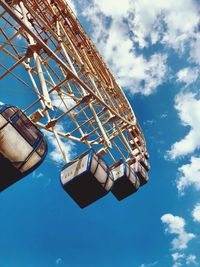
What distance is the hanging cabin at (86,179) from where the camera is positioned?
10.0 m

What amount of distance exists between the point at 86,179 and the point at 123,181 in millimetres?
4366

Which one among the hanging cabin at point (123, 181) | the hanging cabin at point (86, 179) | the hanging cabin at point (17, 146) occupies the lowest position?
the hanging cabin at point (123, 181)

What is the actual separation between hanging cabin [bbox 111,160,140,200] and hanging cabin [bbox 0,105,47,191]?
5.67 metres

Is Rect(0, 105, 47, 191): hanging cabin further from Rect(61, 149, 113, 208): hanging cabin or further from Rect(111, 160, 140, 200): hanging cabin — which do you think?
Rect(111, 160, 140, 200): hanging cabin

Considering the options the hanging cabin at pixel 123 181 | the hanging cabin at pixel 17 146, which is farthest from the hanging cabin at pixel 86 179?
the hanging cabin at pixel 123 181

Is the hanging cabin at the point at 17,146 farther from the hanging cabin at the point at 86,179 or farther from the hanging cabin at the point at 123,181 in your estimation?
the hanging cabin at the point at 123,181

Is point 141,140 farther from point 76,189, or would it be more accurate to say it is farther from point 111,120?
point 76,189

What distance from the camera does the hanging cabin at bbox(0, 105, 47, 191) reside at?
791cm

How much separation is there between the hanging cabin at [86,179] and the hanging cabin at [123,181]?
332 centimetres

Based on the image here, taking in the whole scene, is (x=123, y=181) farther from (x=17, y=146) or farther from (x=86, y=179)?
(x=17, y=146)

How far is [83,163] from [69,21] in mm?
10855

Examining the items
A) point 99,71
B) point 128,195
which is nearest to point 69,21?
point 99,71

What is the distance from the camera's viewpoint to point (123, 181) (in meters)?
14.1

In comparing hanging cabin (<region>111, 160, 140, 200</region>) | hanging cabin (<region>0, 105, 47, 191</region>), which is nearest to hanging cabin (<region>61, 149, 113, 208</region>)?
hanging cabin (<region>0, 105, 47, 191</region>)
